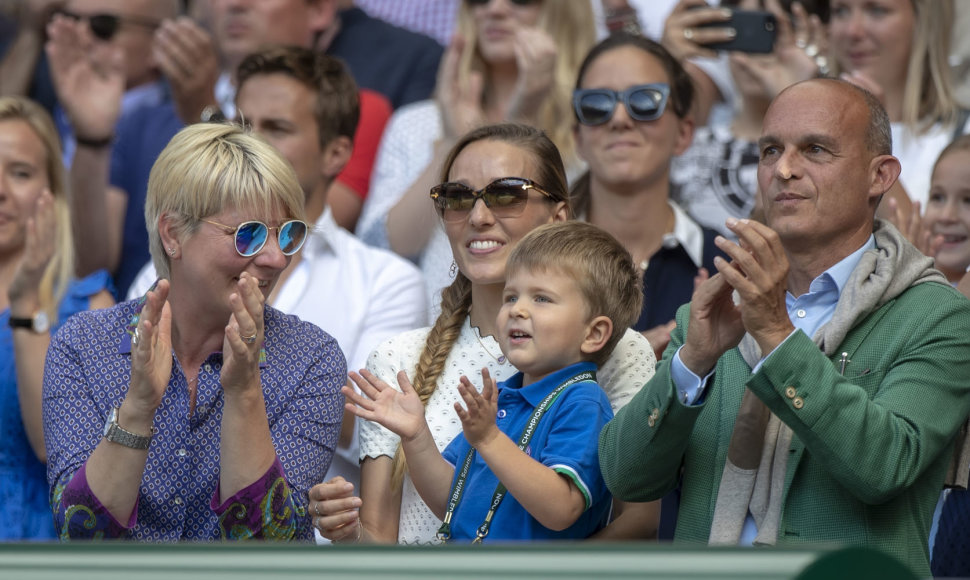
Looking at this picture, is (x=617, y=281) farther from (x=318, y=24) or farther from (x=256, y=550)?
(x=318, y=24)

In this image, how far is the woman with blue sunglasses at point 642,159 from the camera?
4.22 m

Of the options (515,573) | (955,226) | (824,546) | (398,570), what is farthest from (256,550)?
(955,226)

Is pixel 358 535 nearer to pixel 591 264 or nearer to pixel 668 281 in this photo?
pixel 591 264

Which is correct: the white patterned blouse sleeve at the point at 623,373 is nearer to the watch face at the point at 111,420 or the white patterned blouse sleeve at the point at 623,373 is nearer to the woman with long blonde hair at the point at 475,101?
the watch face at the point at 111,420

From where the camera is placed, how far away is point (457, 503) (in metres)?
3.04

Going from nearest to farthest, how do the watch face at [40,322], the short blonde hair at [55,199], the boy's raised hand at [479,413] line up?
the boy's raised hand at [479,413] < the watch face at [40,322] < the short blonde hair at [55,199]

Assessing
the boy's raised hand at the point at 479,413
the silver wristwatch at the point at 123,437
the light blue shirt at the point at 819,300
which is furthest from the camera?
the light blue shirt at the point at 819,300

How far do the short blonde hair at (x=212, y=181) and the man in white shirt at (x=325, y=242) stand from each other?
788mm

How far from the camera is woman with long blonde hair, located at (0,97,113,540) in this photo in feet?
13.1

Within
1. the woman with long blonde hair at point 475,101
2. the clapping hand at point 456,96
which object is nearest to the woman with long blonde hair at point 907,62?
the woman with long blonde hair at point 475,101

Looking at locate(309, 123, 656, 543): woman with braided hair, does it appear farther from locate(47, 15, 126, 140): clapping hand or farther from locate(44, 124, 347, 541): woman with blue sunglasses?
locate(47, 15, 126, 140): clapping hand

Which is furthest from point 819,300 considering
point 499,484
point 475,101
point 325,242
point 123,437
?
point 475,101

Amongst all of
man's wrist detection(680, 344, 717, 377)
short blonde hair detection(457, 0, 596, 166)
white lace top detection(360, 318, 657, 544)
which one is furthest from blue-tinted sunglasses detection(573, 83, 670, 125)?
man's wrist detection(680, 344, 717, 377)

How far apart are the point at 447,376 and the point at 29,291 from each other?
1.55 metres
